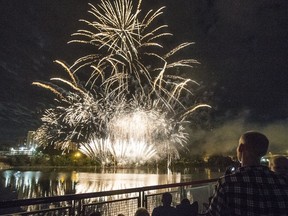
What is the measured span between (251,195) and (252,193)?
0.01 m

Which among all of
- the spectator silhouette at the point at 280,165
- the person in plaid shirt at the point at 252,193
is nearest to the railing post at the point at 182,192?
the spectator silhouette at the point at 280,165

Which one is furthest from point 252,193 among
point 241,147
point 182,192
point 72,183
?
point 72,183

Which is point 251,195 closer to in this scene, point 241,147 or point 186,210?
point 241,147

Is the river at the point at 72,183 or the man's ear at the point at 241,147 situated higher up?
the man's ear at the point at 241,147

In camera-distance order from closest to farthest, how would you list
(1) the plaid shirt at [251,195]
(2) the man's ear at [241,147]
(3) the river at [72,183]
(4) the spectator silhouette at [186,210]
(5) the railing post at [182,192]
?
(1) the plaid shirt at [251,195]
(2) the man's ear at [241,147]
(4) the spectator silhouette at [186,210]
(5) the railing post at [182,192]
(3) the river at [72,183]

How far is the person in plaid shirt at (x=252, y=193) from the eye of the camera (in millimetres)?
1878

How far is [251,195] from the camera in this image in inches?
74.7

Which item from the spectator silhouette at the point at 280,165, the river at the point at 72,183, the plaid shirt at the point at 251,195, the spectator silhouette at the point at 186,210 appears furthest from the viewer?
the river at the point at 72,183

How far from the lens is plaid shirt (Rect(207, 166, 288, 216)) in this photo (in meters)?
1.88

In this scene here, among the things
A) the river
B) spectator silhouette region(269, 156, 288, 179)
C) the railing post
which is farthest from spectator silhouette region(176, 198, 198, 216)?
the river

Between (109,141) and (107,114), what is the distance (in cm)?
689

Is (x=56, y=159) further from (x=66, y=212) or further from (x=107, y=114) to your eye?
(x=66, y=212)

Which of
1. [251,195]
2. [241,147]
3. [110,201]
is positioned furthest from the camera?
[110,201]

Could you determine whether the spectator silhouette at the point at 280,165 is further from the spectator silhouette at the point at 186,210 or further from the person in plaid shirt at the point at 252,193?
the spectator silhouette at the point at 186,210
